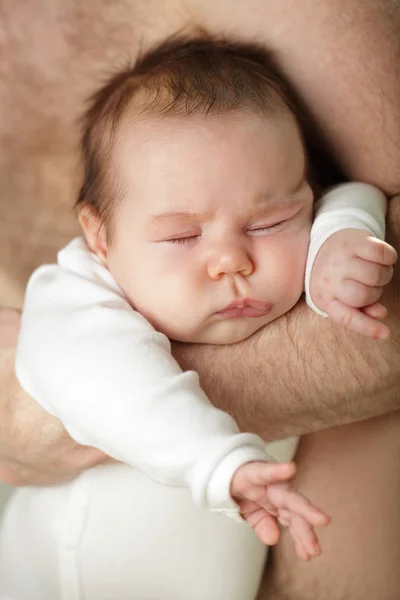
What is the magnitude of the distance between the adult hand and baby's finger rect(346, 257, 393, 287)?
37 cm

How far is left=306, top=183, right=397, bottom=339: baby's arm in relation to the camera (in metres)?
0.77

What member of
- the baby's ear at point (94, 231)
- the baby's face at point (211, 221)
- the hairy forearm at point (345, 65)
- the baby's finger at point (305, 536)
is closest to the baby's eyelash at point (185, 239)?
the baby's face at point (211, 221)

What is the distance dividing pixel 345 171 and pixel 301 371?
0.30 meters

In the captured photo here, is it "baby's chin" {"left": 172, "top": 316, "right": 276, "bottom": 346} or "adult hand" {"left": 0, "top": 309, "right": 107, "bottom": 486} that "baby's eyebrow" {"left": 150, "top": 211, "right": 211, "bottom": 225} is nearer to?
"baby's chin" {"left": 172, "top": 316, "right": 276, "bottom": 346}

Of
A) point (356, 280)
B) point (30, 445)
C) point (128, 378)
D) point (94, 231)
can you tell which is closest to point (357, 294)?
point (356, 280)

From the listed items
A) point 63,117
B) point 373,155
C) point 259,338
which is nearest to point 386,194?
point 373,155

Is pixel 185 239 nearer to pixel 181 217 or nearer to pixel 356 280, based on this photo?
pixel 181 217

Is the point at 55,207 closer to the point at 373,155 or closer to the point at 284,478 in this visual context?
the point at 373,155

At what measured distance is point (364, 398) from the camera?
2.96ft

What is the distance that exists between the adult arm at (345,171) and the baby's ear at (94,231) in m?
0.17

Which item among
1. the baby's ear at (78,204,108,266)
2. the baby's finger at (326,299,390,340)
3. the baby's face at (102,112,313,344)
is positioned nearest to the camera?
the baby's finger at (326,299,390,340)

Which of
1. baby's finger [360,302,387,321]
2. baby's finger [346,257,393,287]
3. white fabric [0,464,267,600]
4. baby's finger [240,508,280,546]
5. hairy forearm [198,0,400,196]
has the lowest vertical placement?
white fabric [0,464,267,600]

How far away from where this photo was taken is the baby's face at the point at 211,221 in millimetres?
845

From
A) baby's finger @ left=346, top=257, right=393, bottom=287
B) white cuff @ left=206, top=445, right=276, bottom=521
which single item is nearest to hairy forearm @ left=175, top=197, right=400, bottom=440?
baby's finger @ left=346, top=257, right=393, bottom=287
